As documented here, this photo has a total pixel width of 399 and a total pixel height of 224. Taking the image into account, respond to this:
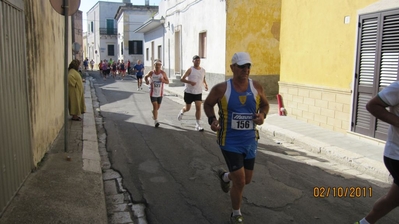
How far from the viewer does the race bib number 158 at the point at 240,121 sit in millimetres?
3766

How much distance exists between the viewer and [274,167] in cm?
600

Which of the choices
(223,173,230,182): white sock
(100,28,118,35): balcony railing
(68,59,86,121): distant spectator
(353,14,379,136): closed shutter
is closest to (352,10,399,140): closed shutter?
(353,14,379,136): closed shutter

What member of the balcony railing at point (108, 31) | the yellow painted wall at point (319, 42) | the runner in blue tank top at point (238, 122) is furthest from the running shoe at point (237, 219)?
the balcony railing at point (108, 31)

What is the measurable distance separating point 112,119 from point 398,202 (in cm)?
839

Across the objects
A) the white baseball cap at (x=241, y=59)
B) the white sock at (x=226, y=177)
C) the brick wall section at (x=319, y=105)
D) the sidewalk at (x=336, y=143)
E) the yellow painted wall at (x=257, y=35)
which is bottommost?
the sidewalk at (x=336, y=143)

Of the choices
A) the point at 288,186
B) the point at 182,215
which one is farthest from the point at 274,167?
the point at 182,215

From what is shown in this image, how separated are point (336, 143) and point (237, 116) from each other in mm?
4380

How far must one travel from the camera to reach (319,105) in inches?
353

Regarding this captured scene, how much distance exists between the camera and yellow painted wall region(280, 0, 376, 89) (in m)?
8.06

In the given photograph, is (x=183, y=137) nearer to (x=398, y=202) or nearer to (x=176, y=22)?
(x=398, y=202)

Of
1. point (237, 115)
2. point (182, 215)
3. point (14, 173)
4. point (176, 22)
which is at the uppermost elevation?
point (176, 22)
